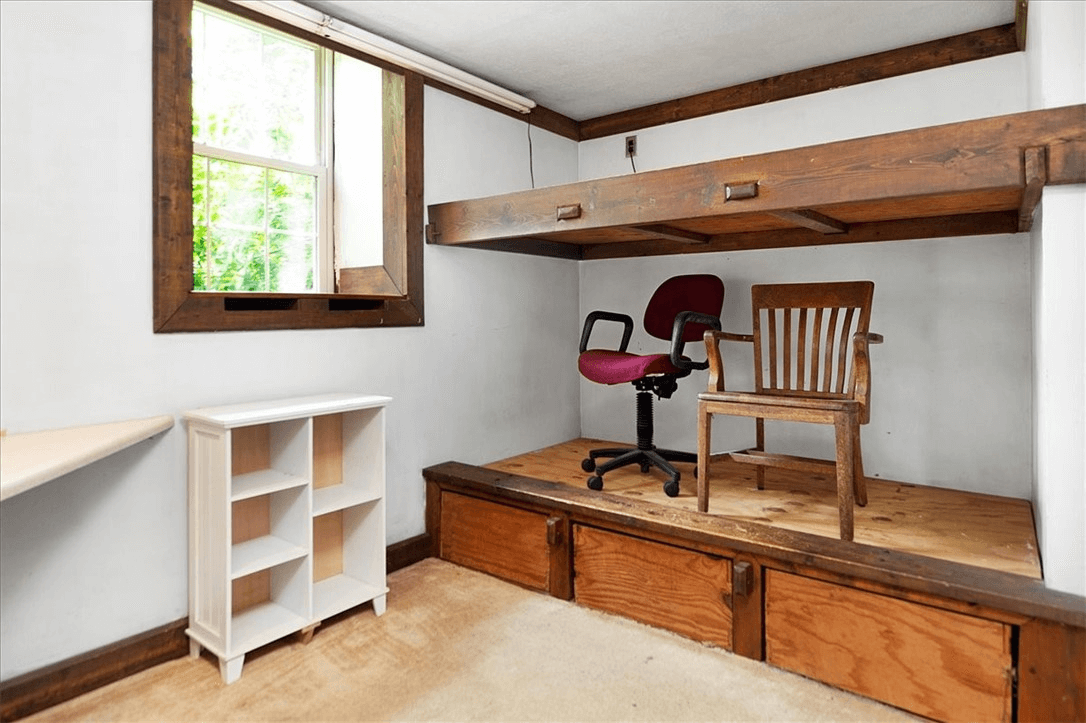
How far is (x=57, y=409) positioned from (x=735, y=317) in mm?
2946

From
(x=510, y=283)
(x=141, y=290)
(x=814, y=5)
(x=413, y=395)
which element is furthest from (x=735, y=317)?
(x=141, y=290)

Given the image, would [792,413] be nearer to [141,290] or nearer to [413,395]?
[413,395]

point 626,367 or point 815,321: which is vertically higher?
point 815,321

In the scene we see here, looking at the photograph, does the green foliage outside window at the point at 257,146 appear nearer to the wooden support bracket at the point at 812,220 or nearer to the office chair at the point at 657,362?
the office chair at the point at 657,362

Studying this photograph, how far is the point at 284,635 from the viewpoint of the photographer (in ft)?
6.91

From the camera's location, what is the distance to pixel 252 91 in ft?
8.93

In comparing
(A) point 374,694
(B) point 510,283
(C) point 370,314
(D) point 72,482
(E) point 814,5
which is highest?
(E) point 814,5

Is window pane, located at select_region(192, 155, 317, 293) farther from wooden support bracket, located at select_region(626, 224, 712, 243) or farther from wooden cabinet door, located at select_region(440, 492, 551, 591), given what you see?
wooden support bracket, located at select_region(626, 224, 712, 243)

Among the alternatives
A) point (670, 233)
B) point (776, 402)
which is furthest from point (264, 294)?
point (776, 402)

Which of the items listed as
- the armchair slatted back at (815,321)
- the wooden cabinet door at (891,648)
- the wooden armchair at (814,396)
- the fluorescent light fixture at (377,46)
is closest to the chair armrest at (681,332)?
the wooden armchair at (814,396)

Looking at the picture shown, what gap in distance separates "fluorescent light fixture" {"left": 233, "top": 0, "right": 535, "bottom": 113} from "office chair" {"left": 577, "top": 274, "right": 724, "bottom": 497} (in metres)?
1.24

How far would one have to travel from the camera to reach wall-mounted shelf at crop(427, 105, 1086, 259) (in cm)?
166

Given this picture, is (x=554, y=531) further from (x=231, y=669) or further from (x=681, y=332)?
(x=231, y=669)

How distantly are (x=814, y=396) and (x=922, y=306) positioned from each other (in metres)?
0.88
